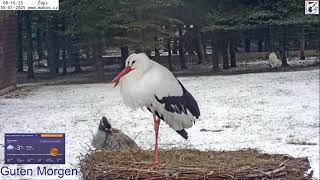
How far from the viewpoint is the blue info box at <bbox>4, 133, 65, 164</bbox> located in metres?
3.94

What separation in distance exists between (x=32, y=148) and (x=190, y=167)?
3.83 feet

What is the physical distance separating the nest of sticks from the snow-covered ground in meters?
0.40

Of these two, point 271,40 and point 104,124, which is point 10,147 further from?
point 271,40

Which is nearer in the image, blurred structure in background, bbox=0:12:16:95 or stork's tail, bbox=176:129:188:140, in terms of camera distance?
stork's tail, bbox=176:129:188:140

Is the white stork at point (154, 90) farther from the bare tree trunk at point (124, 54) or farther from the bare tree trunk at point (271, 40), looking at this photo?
the bare tree trunk at point (271, 40)

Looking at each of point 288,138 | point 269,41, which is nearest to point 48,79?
point 269,41

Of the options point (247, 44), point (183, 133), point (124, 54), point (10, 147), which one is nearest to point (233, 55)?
point (247, 44)

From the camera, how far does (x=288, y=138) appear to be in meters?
4.33

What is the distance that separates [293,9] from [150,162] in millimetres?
1355

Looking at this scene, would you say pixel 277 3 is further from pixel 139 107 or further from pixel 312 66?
pixel 139 107

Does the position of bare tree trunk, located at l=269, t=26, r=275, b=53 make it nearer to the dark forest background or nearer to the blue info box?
the dark forest background

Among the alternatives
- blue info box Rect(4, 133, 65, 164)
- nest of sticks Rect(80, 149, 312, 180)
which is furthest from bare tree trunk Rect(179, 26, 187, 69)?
blue info box Rect(4, 133, 65, 164)

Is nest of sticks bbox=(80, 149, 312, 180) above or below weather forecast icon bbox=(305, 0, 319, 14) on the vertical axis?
below

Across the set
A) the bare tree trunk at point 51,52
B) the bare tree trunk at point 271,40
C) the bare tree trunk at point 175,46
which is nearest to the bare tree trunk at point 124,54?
the bare tree trunk at point 175,46
